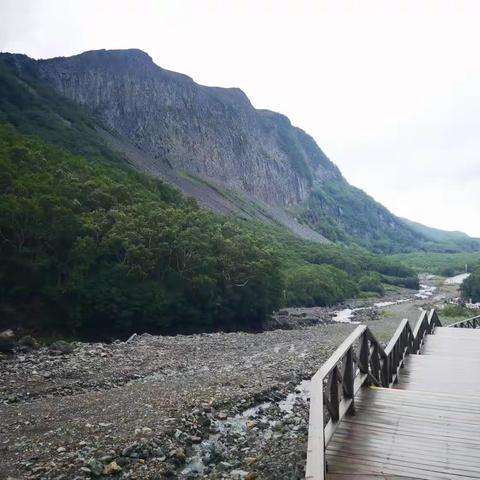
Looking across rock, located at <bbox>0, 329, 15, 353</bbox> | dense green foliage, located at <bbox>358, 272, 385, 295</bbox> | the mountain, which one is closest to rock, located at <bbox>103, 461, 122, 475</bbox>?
rock, located at <bbox>0, 329, 15, 353</bbox>

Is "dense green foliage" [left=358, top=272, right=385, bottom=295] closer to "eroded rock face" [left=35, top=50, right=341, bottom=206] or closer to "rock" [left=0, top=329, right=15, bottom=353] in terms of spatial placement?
"eroded rock face" [left=35, top=50, right=341, bottom=206]

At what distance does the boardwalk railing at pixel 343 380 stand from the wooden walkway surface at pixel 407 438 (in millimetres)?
236

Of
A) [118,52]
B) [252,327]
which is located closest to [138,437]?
[252,327]

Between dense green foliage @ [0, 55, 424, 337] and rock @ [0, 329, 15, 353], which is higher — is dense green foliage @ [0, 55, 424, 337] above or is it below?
above

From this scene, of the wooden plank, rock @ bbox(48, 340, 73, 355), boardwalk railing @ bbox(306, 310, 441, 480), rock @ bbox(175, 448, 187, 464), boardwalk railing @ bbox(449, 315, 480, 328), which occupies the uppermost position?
boardwalk railing @ bbox(306, 310, 441, 480)

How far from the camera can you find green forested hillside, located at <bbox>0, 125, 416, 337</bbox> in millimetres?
36344

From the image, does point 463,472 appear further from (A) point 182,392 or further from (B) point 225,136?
(B) point 225,136

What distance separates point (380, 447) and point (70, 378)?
16.3 meters

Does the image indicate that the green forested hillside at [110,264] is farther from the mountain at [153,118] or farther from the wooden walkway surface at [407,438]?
the mountain at [153,118]

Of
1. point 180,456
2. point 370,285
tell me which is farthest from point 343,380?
point 370,285

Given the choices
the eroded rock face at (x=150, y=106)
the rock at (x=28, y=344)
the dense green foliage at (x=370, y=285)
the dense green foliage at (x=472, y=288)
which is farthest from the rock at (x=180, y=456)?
the eroded rock face at (x=150, y=106)

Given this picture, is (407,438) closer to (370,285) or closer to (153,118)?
(370,285)

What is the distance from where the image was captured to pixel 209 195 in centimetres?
A: 14338

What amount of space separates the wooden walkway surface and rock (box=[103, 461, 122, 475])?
6.23m
